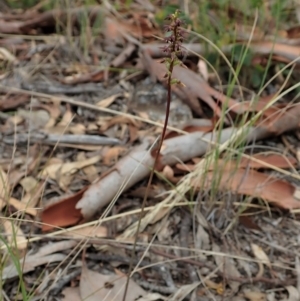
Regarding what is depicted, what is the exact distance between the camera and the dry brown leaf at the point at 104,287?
1.29m

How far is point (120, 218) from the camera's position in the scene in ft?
4.96

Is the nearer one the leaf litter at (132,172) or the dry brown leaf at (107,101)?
the leaf litter at (132,172)

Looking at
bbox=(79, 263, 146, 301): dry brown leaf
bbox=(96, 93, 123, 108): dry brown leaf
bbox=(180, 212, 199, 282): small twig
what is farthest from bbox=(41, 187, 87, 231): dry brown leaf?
bbox=(96, 93, 123, 108): dry brown leaf

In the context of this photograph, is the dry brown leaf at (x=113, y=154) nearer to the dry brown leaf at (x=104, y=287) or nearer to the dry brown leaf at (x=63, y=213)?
the dry brown leaf at (x=63, y=213)

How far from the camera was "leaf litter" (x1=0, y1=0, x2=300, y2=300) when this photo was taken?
1.34 m

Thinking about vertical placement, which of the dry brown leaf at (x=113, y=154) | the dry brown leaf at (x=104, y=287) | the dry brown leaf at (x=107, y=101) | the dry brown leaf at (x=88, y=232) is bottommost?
the dry brown leaf at (x=104, y=287)

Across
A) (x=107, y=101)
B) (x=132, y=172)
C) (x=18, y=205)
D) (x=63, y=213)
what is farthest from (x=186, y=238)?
(x=107, y=101)

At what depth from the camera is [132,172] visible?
4.94 feet

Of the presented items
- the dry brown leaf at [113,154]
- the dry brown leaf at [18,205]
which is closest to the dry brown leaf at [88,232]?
the dry brown leaf at [18,205]

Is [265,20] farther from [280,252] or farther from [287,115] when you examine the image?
[280,252]

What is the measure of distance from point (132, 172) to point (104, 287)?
1.09ft

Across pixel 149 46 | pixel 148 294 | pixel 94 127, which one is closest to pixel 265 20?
pixel 149 46

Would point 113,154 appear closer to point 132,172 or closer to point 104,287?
point 132,172

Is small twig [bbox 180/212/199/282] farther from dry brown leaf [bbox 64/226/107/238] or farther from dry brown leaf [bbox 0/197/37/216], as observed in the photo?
dry brown leaf [bbox 0/197/37/216]
